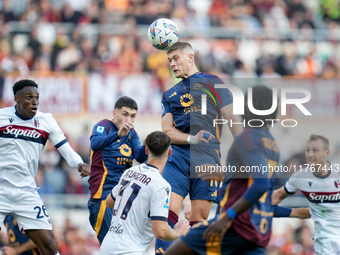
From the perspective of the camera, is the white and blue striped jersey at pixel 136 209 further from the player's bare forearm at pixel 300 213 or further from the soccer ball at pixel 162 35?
the soccer ball at pixel 162 35

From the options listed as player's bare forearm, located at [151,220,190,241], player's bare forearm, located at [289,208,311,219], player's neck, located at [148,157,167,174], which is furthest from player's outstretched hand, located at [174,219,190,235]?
player's bare forearm, located at [289,208,311,219]

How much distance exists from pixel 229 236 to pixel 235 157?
82cm

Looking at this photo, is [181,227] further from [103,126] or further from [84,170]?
[103,126]

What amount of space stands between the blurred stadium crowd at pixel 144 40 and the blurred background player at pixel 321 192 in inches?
326

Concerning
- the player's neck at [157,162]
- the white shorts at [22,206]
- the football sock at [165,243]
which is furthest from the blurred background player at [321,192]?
the white shorts at [22,206]

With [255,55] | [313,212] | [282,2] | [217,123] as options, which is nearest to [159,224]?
[217,123]

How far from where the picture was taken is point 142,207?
820 cm

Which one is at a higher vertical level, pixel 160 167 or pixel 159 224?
pixel 160 167

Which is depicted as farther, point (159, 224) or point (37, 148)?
point (37, 148)

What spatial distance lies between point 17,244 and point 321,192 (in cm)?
496

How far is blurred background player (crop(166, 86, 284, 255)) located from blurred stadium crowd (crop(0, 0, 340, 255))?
11203mm

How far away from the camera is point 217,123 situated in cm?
991

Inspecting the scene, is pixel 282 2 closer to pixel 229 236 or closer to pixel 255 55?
pixel 255 55

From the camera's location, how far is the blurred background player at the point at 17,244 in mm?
11406
